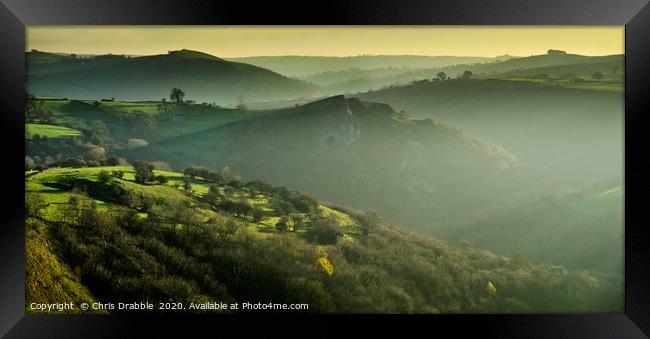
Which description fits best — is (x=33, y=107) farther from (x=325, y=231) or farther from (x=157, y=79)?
(x=325, y=231)

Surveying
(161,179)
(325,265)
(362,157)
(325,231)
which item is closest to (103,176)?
(161,179)

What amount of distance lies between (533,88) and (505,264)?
2615 mm

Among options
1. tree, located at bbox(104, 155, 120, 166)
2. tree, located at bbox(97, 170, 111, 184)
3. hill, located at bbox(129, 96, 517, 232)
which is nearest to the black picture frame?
tree, located at bbox(97, 170, 111, 184)

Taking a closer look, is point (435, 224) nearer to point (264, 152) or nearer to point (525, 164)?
point (525, 164)

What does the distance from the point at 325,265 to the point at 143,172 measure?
116 inches

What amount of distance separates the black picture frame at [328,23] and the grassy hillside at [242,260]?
0.77 ft

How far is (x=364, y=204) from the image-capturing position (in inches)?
333

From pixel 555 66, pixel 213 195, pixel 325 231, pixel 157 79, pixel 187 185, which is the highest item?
pixel 555 66

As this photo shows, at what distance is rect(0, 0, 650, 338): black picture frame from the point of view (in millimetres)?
7805

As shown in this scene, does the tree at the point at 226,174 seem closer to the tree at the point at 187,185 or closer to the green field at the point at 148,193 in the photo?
the green field at the point at 148,193

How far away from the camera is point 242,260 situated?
8016 mm

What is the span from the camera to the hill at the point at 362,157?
8.45 metres

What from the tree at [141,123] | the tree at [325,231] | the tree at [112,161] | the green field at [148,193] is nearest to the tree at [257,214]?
the green field at [148,193]

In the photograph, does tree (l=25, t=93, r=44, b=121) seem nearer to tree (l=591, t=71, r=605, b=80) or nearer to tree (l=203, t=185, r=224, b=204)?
tree (l=203, t=185, r=224, b=204)
